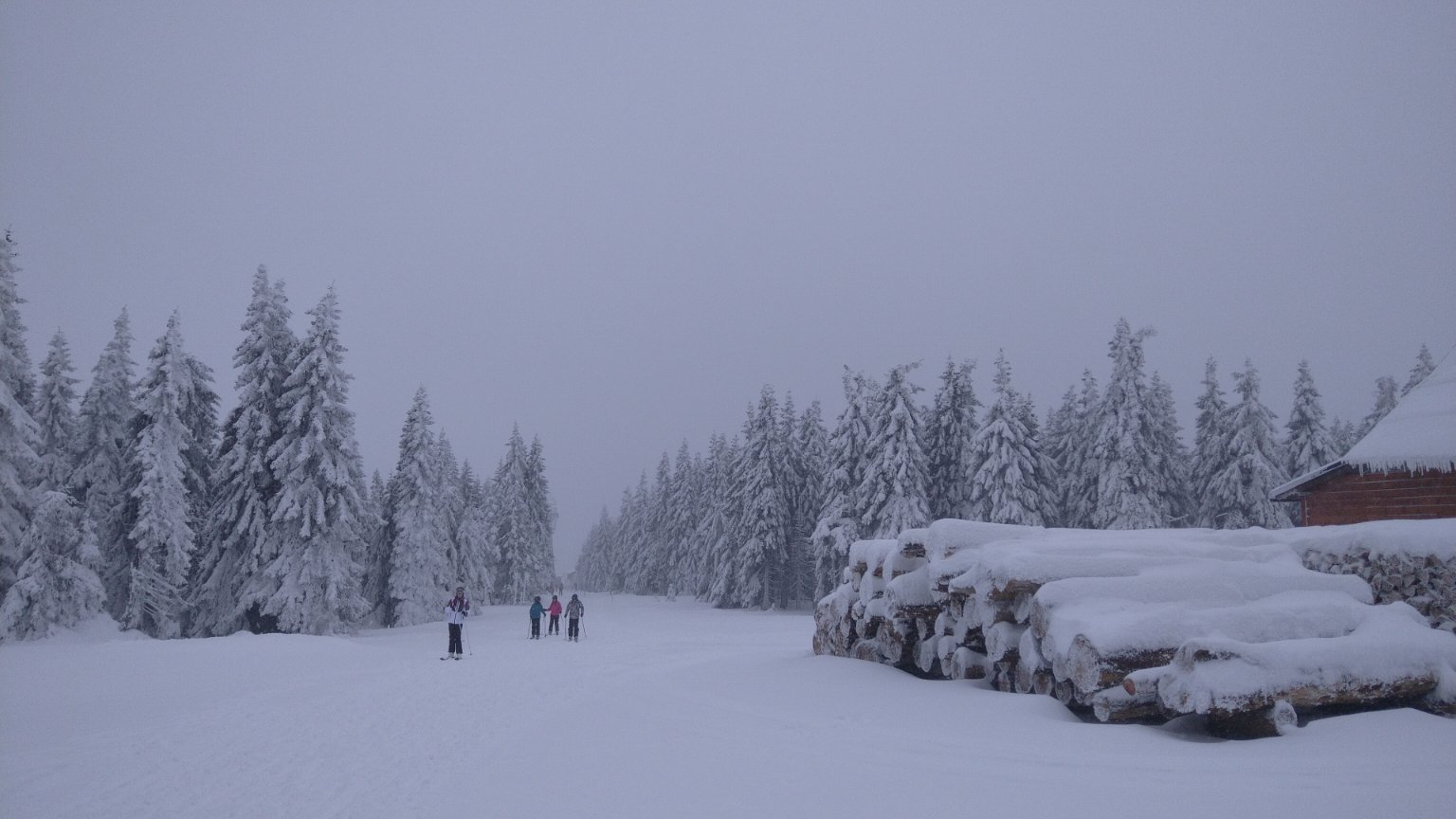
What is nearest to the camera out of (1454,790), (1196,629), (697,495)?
(1454,790)

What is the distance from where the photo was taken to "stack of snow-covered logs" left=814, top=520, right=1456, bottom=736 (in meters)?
7.08

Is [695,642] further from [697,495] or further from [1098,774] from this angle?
[697,495]

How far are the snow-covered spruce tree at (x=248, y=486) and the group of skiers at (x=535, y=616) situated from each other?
745 cm

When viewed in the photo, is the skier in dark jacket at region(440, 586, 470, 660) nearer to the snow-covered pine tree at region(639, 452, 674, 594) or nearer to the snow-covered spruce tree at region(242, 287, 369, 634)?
Result: the snow-covered spruce tree at region(242, 287, 369, 634)

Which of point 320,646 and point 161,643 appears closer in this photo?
point 161,643

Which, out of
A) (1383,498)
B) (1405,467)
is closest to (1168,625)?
(1405,467)

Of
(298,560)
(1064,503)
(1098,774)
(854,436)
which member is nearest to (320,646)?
(298,560)

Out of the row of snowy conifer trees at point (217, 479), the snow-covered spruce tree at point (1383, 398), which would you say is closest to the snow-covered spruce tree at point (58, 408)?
the row of snowy conifer trees at point (217, 479)

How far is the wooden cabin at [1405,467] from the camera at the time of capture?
15.8m

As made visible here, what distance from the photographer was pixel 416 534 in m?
38.3

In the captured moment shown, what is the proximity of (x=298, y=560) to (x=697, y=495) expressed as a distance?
4472cm

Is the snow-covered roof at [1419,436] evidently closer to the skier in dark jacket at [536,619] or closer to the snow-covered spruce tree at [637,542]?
the skier in dark jacket at [536,619]

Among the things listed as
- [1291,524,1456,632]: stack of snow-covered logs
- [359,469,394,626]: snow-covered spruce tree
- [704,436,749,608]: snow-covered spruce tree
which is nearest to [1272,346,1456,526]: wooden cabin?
[1291,524,1456,632]: stack of snow-covered logs

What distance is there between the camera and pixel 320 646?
66.6 feet
